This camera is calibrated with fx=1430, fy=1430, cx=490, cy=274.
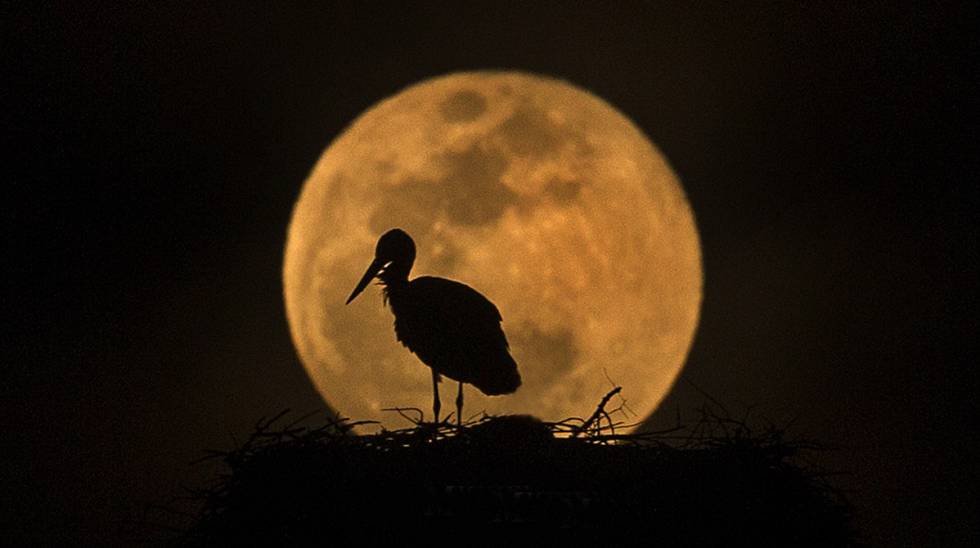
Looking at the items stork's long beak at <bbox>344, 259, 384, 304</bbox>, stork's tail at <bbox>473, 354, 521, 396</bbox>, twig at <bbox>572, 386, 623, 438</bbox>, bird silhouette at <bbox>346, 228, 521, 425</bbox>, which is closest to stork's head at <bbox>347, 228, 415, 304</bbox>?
stork's long beak at <bbox>344, 259, 384, 304</bbox>

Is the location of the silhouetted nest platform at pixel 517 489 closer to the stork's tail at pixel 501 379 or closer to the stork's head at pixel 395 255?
the stork's tail at pixel 501 379

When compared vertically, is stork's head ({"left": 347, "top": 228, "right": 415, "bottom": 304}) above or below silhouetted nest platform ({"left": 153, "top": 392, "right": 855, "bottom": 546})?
above

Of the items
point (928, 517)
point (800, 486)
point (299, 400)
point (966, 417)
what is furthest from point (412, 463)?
point (966, 417)

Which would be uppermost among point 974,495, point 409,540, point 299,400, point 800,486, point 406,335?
point 974,495

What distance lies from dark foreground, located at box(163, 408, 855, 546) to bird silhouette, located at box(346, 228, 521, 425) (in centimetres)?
239

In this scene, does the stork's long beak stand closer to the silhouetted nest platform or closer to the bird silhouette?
the bird silhouette

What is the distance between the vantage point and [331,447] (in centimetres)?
585

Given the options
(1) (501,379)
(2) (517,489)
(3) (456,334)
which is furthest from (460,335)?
(2) (517,489)

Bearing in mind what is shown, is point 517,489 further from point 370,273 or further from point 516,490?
point 370,273

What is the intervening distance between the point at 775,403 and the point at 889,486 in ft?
10.1

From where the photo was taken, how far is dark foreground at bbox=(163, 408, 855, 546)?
17.7 ft

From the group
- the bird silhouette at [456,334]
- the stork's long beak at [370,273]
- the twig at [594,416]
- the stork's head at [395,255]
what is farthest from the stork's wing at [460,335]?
the twig at [594,416]

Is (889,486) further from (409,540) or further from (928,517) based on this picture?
(409,540)

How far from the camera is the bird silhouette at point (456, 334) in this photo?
857cm
